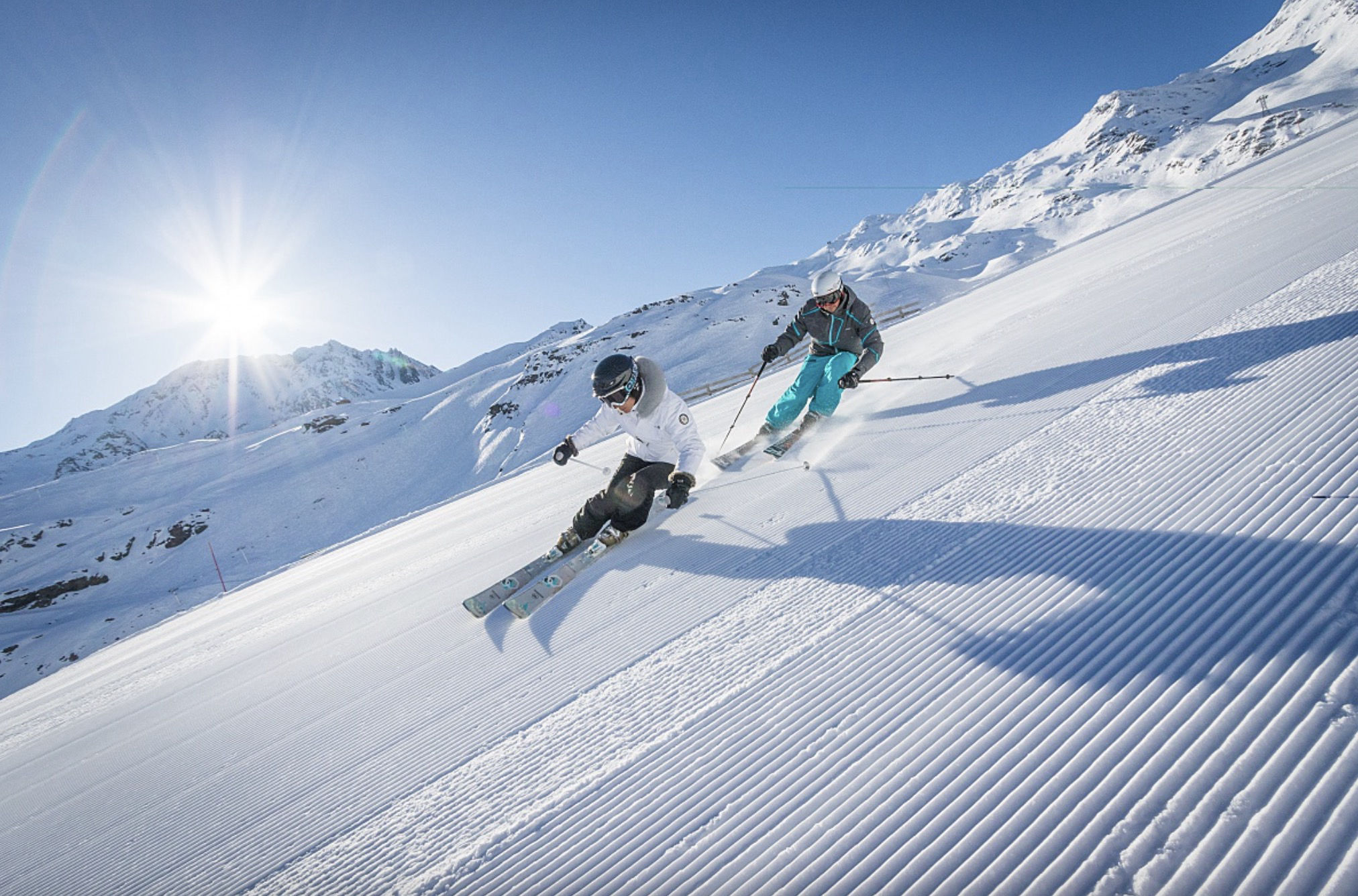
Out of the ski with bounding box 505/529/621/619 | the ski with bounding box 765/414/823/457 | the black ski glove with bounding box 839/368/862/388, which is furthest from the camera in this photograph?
the black ski glove with bounding box 839/368/862/388

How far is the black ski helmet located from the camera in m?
4.36

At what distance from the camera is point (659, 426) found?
15.5ft

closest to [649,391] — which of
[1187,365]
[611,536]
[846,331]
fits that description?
[611,536]

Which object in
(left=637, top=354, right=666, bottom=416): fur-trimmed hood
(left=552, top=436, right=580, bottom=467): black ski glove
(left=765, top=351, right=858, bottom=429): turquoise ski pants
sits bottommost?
(left=765, top=351, right=858, bottom=429): turquoise ski pants

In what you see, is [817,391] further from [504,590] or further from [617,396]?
[504,590]

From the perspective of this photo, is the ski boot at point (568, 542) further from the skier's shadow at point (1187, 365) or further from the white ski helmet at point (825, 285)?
the white ski helmet at point (825, 285)

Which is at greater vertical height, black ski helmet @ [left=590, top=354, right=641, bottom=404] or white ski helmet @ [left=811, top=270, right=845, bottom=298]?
white ski helmet @ [left=811, top=270, right=845, bottom=298]

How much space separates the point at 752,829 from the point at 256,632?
251 inches

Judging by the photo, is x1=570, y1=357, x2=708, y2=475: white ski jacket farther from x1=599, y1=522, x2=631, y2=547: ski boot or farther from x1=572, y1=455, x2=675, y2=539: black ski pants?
x1=599, y1=522, x2=631, y2=547: ski boot

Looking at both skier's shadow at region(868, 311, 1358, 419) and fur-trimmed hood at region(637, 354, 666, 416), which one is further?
fur-trimmed hood at region(637, 354, 666, 416)

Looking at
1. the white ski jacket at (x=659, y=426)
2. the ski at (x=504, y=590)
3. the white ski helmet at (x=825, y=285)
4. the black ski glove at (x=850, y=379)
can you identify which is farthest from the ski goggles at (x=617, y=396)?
the white ski helmet at (x=825, y=285)

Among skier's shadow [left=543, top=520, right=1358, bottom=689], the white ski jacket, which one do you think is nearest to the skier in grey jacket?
the white ski jacket

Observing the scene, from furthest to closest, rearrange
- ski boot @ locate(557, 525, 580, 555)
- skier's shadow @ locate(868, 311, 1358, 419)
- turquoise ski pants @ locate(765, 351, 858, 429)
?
turquoise ski pants @ locate(765, 351, 858, 429) < ski boot @ locate(557, 525, 580, 555) < skier's shadow @ locate(868, 311, 1358, 419)

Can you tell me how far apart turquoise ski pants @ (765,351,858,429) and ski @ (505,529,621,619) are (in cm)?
275
